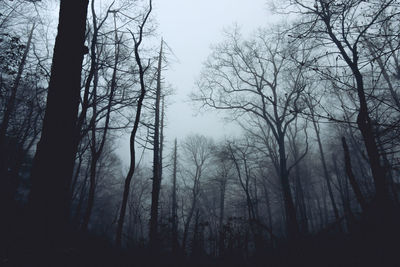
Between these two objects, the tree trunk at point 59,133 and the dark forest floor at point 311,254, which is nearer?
the tree trunk at point 59,133

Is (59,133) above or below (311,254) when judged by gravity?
above

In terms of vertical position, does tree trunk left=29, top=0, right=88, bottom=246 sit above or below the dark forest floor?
above

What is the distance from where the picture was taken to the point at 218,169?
2998 cm

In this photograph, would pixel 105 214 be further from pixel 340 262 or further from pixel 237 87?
pixel 340 262

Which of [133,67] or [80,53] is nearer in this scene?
[80,53]

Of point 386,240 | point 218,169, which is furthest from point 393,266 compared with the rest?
point 218,169

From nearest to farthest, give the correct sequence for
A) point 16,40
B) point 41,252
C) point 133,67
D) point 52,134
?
point 41,252 → point 52,134 → point 16,40 → point 133,67

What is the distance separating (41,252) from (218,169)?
1133 inches

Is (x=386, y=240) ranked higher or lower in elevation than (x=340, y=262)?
higher

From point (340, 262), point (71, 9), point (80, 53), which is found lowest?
point (340, 262)

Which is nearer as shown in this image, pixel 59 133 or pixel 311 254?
pixel 59 133

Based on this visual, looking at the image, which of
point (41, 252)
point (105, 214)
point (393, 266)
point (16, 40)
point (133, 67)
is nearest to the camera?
point (41, 252)

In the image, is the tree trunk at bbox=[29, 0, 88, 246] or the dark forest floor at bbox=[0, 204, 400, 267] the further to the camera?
the dark forest floor at bbox=[0, 204, 400, 267]

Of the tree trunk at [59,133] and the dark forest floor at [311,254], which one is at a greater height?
the tree trunk at [59,133]
